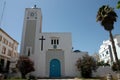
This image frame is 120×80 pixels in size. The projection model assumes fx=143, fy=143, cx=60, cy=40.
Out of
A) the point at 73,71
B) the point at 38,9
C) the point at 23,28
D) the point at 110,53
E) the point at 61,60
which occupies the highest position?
the point at 38,9

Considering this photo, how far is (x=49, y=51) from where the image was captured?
104ft

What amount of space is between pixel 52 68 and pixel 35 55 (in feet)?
15.3

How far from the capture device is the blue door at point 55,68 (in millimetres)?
30406

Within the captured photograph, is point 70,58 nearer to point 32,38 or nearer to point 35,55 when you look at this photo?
point 35,55

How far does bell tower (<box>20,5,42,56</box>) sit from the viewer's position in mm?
32094

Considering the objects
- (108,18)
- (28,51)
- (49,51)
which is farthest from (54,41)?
(108,18)

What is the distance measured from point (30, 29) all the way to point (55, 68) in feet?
35.5

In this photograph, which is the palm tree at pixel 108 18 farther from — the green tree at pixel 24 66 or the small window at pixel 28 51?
the small window at pixel 28 51

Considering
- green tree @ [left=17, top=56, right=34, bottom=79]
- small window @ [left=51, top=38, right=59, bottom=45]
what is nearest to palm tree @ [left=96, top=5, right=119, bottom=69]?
small window @ [left=51, top=38, right=59, bottom=45]

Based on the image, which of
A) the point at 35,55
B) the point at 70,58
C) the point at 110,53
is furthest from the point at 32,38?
the point at 110,53

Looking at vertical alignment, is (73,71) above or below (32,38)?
below

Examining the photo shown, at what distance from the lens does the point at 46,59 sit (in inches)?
1233

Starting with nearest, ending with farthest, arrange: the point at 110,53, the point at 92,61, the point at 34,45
Answer: the point at 92,61, the point at 34,45, the point at 110,53

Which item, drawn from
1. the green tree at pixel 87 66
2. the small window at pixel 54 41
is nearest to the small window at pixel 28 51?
the small window at pixel 54 41
